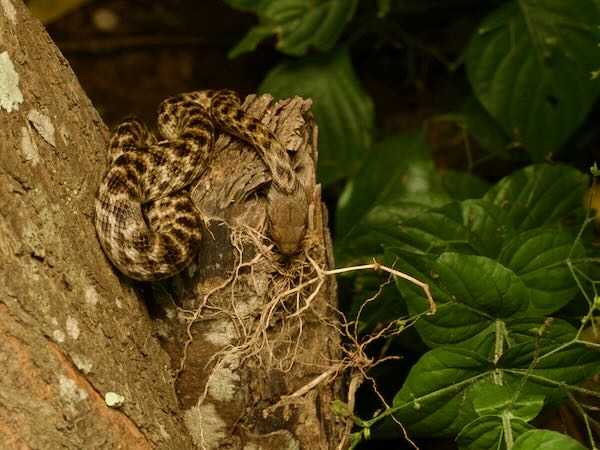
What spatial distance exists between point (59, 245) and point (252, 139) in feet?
3.07

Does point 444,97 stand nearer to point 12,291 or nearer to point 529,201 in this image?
point 529,201

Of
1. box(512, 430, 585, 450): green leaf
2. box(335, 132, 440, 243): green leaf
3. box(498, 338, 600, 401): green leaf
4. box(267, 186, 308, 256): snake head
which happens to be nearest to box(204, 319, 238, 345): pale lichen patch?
box(267, 186, 308, 256): snake head

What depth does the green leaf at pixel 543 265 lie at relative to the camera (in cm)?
360

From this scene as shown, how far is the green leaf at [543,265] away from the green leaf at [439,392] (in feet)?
1.93

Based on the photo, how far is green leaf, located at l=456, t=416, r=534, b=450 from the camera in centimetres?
300

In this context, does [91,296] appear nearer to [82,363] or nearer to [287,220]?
[82,363]

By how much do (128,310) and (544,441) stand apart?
1.58 meters

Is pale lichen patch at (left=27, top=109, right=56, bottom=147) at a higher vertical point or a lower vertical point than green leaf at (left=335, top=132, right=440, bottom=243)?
higher

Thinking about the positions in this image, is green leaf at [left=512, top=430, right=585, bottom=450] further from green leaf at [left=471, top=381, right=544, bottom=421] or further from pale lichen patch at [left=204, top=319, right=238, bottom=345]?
pale lichen patch at [left=204, top=319, right=238, bottom=345]

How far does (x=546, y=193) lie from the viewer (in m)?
4.25

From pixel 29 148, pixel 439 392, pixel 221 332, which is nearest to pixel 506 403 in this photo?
pixel 439 392

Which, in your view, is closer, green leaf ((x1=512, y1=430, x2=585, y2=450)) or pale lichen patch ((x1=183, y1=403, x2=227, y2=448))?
green leaf ((x1=512, y1=430, x2=585, y2=450))

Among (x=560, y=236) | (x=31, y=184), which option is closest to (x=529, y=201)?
(x=560, y=236)

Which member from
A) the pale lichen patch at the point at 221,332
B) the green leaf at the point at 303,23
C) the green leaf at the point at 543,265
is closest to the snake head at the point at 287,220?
the pale lichen patch at the point at 221,332
